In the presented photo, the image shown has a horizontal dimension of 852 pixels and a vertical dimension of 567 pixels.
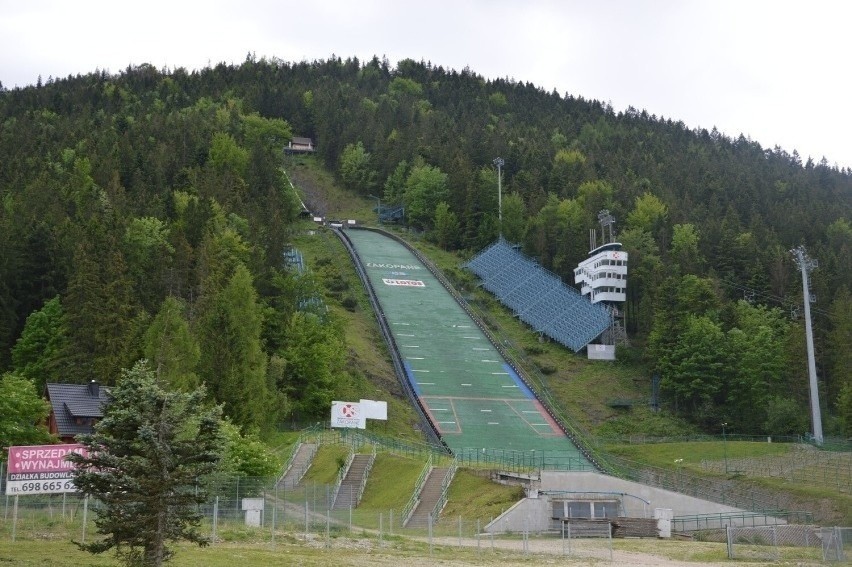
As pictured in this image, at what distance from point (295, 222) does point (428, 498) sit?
87.2 metres

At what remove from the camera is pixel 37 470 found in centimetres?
2947

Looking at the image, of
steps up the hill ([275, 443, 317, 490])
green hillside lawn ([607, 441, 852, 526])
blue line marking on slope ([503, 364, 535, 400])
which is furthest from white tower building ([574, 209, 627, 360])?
steps up the hill ([275, 443, 317, 490])

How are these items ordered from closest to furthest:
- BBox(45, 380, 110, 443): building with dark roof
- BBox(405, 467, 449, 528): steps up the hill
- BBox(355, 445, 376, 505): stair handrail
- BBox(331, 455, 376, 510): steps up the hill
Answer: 1. BBox(405, 467, 449, 528): steps up the hill
2. BBox(331, 455, 376, 510): steps up the hill
3. BBox(355, 445, 376, 505): stair handrail
4. BBox(45, 380, 110, 443): building with dark roof

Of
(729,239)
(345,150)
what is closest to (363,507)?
(729,239)

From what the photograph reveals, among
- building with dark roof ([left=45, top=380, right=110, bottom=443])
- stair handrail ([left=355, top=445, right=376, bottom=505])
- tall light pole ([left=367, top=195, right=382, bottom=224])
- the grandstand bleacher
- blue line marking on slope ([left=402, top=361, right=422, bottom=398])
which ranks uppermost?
tall light pole ([left=367, top=195, right=382, bottom=224])

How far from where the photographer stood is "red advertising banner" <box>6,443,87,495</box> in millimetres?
29219

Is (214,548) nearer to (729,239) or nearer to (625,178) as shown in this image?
(729,239)

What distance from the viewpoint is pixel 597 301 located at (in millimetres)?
96375

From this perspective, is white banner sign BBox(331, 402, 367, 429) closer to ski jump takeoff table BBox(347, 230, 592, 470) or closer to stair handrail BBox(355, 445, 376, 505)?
ski jump takeoff table BBox(347, 230, 592, 470)

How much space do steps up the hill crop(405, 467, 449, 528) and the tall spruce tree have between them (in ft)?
69.3

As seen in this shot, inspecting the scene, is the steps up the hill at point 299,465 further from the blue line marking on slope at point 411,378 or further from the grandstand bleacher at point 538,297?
the grandstand bleacher at point 538,297

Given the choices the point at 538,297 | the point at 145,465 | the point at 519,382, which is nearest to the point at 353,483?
the point at 145,465

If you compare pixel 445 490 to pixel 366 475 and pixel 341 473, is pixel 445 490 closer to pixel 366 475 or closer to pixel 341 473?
pixel 366 475

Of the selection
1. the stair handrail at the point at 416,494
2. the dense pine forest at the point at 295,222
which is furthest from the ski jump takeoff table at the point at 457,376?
the stair handrail at the point at 416,494
